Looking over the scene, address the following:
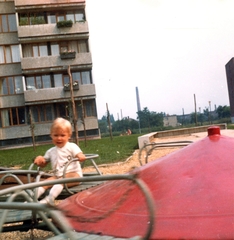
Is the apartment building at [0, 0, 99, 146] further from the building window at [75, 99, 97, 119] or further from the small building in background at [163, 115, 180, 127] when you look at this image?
the small building in background at [163, 115, 180, 127]

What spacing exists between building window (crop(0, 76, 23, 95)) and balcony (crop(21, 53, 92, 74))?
1.11m

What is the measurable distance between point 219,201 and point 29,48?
3031 cm

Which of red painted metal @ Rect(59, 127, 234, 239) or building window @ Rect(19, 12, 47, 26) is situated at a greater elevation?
building window @ Rect(19, 12, 47, 26)

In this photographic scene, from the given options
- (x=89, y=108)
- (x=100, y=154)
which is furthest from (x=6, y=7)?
(x=100, y=154)

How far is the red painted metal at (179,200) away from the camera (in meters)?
1.92

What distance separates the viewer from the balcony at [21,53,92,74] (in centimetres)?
2995

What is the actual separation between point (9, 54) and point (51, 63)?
11.1 ft

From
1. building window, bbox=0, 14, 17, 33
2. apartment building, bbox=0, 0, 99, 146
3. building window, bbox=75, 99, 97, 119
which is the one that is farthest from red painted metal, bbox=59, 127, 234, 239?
building window, bbox=0, 14, 17, 33

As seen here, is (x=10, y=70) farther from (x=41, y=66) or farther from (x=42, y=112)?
(x=42, y=112)

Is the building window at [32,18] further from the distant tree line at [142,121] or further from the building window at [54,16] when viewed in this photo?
the distant tree line at [142,121]

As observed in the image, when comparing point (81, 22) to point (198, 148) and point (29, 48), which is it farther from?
point (198, 148)

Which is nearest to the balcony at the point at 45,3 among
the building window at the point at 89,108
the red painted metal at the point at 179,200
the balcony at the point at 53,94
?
the balcony at the point at 53,94

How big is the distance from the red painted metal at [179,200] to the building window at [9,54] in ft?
97.0

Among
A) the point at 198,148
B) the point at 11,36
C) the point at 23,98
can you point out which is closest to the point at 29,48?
the point at 11,36
